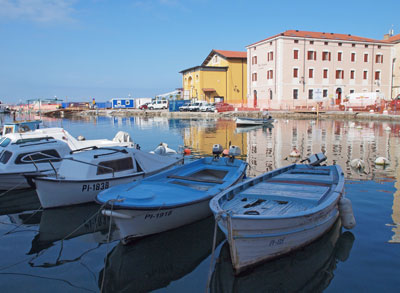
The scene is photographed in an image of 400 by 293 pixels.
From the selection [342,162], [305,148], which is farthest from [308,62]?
[342,162]

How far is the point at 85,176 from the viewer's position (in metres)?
10.7

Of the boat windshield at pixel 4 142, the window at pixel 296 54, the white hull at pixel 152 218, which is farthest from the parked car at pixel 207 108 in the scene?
the white hull at pixel 152 218

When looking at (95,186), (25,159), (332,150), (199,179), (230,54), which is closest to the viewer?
(199,179)

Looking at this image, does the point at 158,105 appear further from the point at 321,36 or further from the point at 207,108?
the point at 321,36

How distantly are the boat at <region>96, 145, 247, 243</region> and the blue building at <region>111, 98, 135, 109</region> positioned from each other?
88.6 metres

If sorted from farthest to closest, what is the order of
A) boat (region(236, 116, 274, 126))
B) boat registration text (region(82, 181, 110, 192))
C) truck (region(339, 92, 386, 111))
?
1. truck (region(339, 92, 386, 111))
2. boat (region(236, 116, 274, 126))
3. boat registration text (region(82, 181, 110, 192))

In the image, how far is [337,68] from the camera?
189 ft

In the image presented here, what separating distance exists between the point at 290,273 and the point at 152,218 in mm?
3313

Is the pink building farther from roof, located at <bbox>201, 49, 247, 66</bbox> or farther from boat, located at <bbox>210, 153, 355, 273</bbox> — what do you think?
boat, located at <bbox>210, 153, 355, 273</bbox>

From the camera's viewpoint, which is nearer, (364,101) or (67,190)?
(67,190)

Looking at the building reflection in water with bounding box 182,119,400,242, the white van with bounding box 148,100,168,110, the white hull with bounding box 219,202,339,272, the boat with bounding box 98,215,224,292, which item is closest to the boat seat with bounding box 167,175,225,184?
the boat with bounding box 98,215,224,292

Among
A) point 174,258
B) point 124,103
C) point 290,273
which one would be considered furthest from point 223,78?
point 290,273

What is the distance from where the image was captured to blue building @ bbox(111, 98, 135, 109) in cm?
9631

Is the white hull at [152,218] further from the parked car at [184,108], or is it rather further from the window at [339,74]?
the parked car at [184,108]
